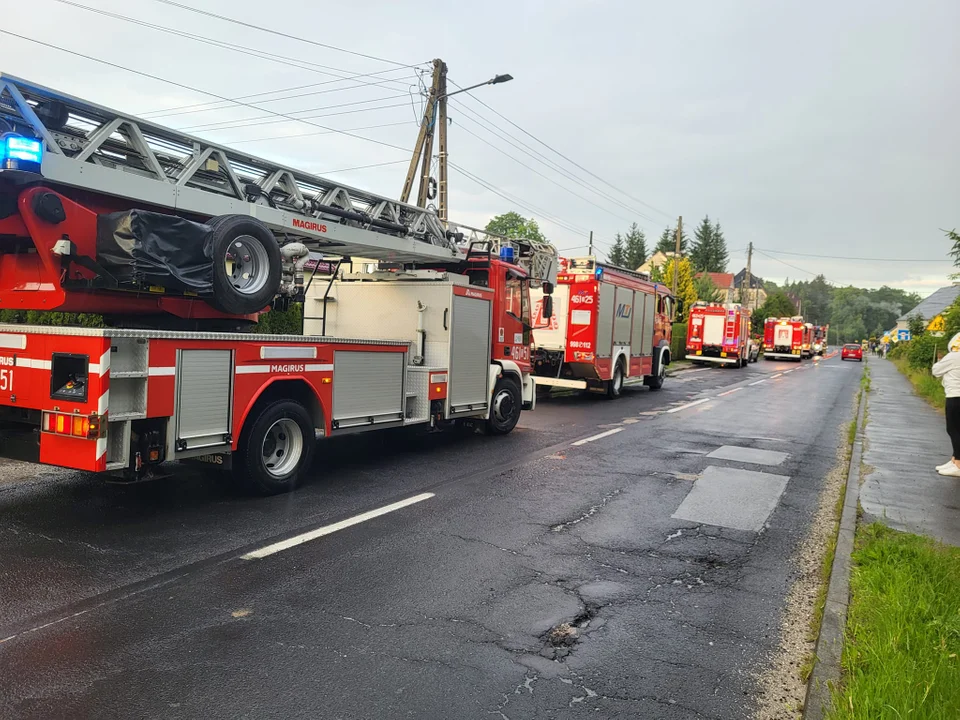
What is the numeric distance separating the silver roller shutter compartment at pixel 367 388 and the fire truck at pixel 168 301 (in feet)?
0.06

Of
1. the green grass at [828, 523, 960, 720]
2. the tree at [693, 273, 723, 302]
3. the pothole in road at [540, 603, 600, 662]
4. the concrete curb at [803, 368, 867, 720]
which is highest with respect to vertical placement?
the tree at [693, 273, 723, 302]

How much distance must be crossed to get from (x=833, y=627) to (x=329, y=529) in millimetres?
3579

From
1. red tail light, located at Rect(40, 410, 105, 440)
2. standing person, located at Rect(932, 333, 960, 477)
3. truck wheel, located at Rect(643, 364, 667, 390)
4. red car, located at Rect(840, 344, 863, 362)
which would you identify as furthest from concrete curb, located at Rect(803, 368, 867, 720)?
red car, located at Rect(840, 344, 863, 362)

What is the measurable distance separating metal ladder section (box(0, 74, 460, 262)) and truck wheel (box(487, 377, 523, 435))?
9.26 feet

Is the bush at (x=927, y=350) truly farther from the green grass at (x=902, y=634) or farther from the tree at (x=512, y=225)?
the tree at (x=512, y=225)

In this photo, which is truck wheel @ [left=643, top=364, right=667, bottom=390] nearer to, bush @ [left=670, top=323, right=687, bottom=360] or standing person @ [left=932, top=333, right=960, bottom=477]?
standing person @ [left=932, top=333, right=960, bottom=477]

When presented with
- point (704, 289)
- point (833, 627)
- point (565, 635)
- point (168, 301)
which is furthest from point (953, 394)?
point (704, 289)

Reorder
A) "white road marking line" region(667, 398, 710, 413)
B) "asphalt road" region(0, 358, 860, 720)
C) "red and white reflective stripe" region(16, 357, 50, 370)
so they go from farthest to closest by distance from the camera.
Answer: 1. "white road marking line" region(667, 398, 710, 413)
2. "red and white reflective stripe" region(16, 357, 50, 370)
3. "asphalt road" region(0, 358, 860, 720)

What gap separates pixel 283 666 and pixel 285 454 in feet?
11.7

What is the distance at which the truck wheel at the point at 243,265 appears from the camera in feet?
20.9

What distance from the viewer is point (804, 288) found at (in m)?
179

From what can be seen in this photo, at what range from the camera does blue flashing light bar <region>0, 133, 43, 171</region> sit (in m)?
5.06

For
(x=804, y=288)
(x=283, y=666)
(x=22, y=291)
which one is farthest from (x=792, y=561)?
(x=804, y=288)

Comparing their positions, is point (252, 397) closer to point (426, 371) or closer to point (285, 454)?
point (285, 454)
